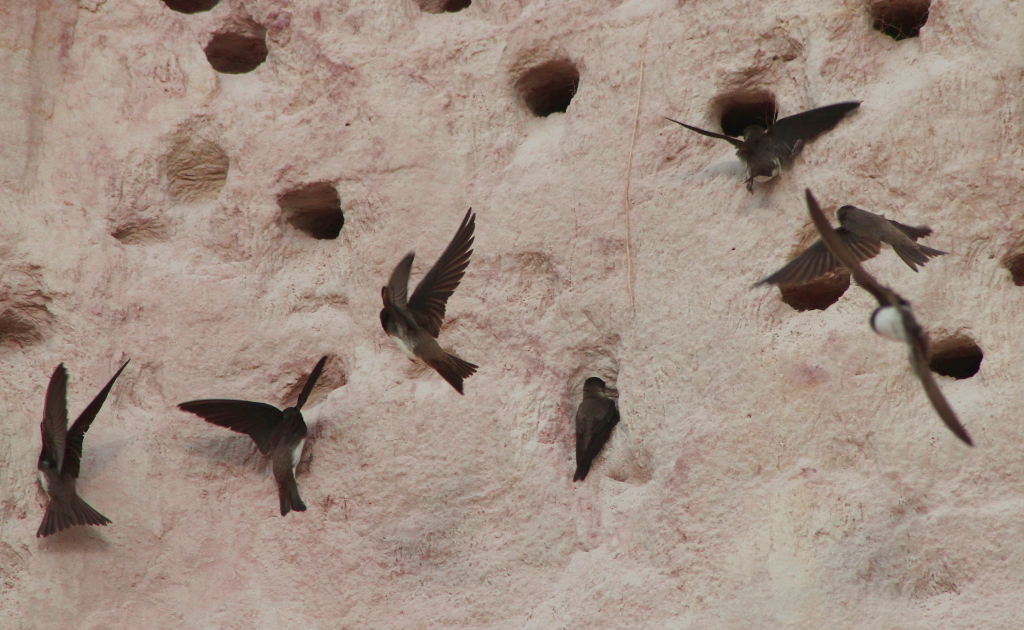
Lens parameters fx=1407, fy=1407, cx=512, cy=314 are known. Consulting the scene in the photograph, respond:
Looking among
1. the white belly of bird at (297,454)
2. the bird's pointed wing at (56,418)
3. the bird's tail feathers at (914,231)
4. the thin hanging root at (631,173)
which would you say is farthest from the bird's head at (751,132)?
the bird's pointed wing at (56,418)

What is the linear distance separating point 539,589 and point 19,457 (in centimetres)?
130

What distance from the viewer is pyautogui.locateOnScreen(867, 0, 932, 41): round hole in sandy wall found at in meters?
3.04

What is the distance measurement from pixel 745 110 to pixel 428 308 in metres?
0.91

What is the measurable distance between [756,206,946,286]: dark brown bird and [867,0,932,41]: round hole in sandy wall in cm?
53

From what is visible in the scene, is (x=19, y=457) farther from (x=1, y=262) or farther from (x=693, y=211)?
(x=693, y=211)

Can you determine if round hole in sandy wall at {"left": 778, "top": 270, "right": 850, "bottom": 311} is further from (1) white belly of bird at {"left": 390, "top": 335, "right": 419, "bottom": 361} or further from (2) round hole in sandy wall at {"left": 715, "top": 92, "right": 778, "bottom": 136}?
(1) white belly of bird at {"left": 390, "top": 335, "right": 419, "bottom": 361}

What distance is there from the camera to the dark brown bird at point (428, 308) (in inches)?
110

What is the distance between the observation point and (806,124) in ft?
9.64

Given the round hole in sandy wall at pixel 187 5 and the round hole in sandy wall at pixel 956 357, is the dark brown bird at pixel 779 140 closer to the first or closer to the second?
the round hole in sandy wall at pixel 956 357

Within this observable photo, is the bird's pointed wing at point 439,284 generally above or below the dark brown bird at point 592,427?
above

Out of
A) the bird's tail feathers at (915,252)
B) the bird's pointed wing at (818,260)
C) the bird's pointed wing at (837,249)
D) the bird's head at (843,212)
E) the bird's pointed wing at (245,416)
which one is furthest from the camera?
the bird's pointed wing at (245,416)

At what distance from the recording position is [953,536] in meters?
2.63

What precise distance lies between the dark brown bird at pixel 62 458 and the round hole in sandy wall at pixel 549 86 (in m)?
1.16

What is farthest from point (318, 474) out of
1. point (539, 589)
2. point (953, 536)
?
point (953, 536)
